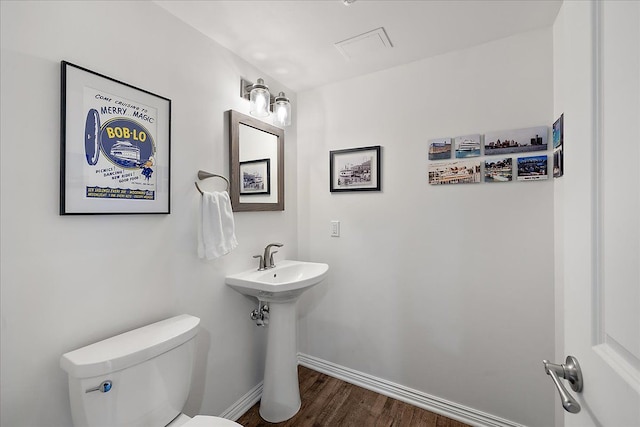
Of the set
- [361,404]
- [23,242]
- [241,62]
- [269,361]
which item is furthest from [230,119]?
[361,404]

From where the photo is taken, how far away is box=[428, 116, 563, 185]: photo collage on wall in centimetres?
147

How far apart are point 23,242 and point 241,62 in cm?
146

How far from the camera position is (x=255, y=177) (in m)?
1.85

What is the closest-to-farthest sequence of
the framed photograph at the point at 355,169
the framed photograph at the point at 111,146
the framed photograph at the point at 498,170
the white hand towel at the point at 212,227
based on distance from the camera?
1. the framed photograph at the point at 111,146
2. the white hand towel at the point at 212,227
3. the framed photograph at the point at 498,170
4. the framed photograph at the point at 355,169

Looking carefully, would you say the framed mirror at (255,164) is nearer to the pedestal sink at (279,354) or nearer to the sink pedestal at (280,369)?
the pedestal sink at (279,354)

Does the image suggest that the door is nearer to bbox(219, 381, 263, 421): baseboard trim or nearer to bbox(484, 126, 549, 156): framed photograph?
bbox(484, 126, 549, 156): framed photograph

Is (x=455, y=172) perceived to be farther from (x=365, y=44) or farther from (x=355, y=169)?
(x=365, y=44)

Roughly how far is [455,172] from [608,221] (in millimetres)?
1314

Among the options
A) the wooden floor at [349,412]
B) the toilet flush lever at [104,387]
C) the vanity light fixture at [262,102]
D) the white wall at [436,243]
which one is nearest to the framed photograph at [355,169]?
the white wall at [436,243]

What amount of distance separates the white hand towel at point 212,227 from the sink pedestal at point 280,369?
519mm

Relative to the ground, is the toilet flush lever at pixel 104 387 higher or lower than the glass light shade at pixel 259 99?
lower

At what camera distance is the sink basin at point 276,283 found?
151cm

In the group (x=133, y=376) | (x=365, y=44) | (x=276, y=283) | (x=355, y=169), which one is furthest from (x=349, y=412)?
(x=365, y=44)

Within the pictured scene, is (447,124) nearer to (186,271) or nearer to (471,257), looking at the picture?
(471,257)
